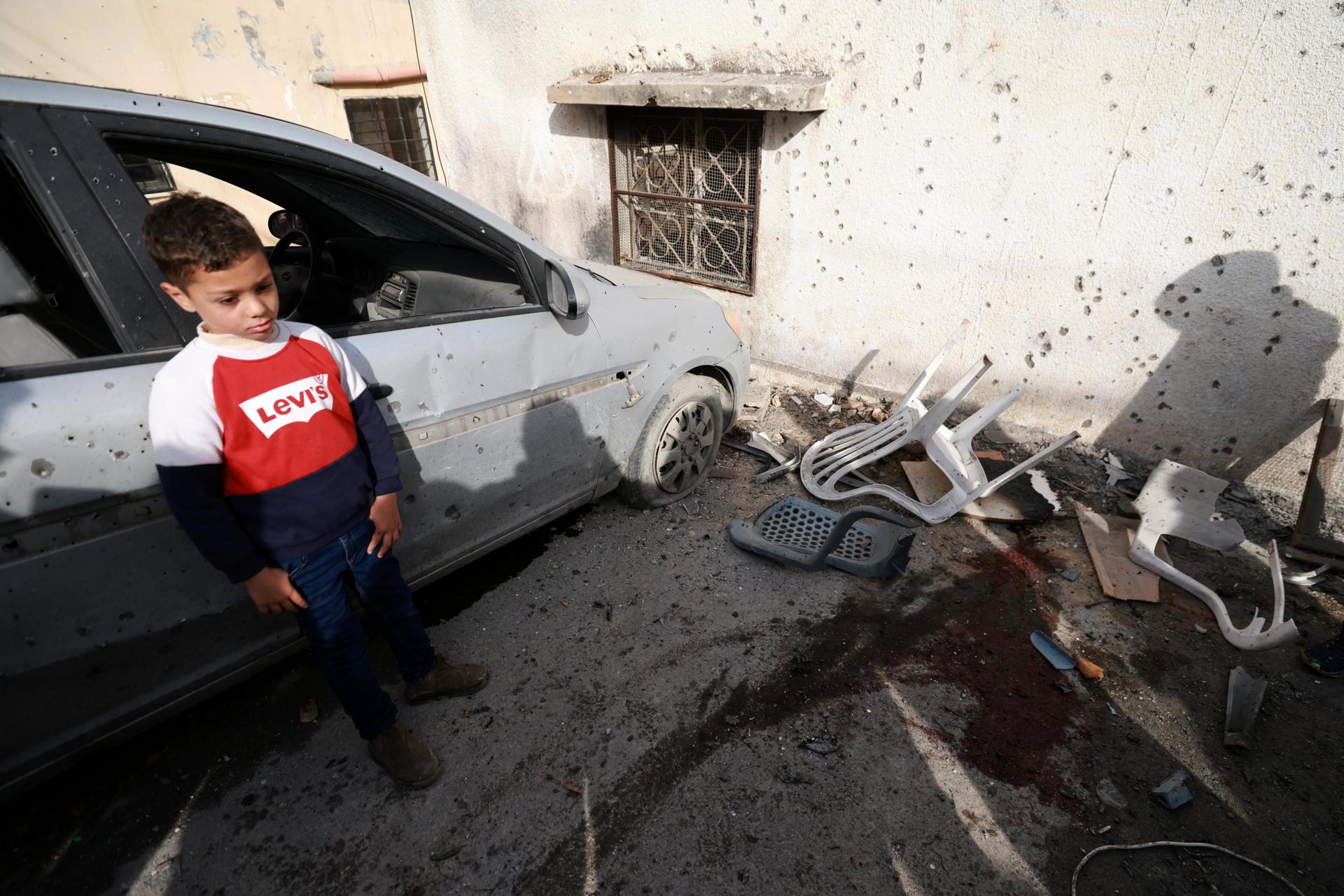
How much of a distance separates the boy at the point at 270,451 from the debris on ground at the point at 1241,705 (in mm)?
2924

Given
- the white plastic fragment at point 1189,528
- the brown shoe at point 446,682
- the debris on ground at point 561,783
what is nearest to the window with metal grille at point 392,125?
the brown shoe at point 446,682

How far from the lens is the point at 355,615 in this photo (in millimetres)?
1831

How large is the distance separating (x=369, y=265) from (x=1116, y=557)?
13.0 feet

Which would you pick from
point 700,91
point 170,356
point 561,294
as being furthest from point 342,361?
point 700,91

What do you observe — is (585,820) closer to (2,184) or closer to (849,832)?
(849,832)

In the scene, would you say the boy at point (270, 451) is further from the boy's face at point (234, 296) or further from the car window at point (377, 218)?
the car window at point (377, 218)

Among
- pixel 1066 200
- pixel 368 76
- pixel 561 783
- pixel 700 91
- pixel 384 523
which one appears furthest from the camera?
pixel 368 76

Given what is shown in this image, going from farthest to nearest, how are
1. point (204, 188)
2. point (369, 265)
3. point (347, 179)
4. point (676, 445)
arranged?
point (204, 188), point (676, 445), point (369, 265), point (347, 179)

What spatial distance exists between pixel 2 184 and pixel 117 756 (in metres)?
1.85

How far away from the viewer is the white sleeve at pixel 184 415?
1.32 m

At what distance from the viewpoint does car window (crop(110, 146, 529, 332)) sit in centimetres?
248

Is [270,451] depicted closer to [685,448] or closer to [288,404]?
[288,404]

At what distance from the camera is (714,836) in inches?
74.3

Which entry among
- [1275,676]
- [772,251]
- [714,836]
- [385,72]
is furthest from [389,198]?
[385,72]
